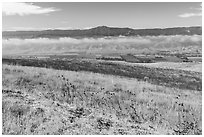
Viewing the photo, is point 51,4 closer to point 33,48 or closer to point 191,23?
point 33,48

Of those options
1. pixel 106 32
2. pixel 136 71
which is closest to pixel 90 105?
pixel 136 71

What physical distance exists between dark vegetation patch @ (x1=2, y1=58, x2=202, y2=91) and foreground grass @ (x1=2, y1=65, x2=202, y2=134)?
18 cm

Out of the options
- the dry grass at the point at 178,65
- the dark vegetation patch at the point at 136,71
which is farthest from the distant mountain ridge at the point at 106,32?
the dry grass at the point at 178,65

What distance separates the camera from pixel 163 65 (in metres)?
8.75

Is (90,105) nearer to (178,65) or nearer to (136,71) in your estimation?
(136,71)

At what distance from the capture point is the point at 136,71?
28.5 feet

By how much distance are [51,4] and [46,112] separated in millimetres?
2892

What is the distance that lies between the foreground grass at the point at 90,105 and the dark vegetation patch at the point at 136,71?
0.18 m

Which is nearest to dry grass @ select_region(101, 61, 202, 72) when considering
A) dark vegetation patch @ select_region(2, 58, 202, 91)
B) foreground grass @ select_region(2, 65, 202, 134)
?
dark vegetation patch @ select_region(2, 58, 202, 91)

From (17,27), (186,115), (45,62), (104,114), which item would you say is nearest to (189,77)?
(186,115)

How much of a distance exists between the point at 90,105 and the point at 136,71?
181 cm

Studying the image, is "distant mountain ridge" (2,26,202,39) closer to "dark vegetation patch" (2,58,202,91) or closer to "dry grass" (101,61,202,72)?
"dark vegetation patch" (2,58,202,91)

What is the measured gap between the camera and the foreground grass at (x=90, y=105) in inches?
278

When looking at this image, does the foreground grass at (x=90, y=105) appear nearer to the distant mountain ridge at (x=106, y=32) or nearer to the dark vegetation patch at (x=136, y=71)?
the dark vegetation patch at (x=136, y=71)
